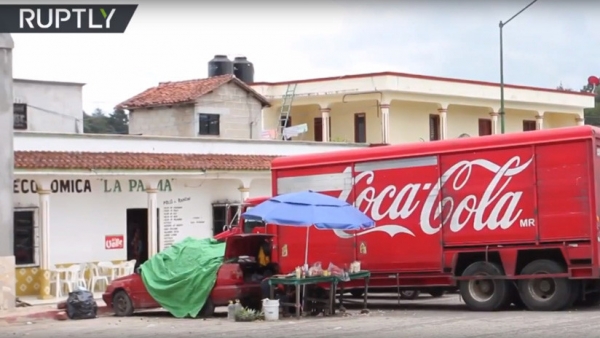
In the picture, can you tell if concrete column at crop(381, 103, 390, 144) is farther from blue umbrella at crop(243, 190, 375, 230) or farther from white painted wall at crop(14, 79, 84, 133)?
blue umbrella at crop(243, 190, 375, 230)

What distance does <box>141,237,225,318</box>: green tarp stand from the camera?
2006 centimetres

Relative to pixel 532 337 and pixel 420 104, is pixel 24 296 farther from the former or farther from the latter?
pixel 420 104

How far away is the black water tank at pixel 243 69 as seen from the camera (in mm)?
47344

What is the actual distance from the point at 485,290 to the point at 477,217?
4.62 feet

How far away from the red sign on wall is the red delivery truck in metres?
8.22

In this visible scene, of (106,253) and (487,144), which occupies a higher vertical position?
(487,144)

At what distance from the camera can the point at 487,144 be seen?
761 inches

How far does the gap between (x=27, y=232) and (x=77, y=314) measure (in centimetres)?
623

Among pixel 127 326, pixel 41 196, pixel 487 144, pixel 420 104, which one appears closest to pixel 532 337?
pixel 487 144

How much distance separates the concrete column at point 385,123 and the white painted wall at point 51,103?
11.9m

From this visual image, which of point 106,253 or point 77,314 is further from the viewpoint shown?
point 106,253

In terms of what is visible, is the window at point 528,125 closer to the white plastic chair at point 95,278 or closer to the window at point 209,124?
the window at point 209,124

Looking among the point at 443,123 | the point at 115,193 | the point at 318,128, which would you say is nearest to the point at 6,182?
the point at 115,193

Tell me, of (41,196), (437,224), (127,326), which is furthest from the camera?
(41,196)
